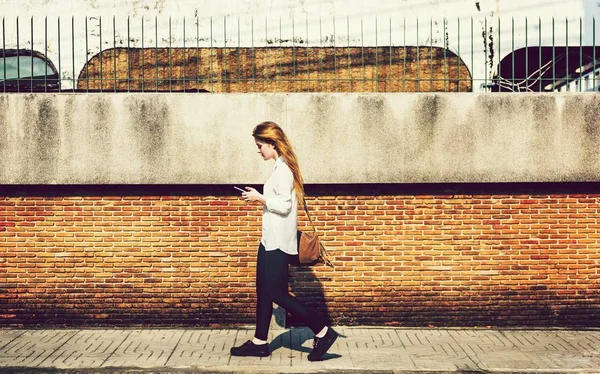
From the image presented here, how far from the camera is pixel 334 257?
25.8ft

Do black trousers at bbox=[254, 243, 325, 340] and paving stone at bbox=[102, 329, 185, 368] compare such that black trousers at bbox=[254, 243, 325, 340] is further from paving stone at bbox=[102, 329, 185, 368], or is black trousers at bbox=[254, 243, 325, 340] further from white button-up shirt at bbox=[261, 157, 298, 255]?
paving stone at bbox=[102, 329, 185, 368]

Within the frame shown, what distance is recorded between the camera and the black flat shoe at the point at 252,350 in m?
6.47

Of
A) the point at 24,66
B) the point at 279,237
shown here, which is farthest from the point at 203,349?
the point at 24,66

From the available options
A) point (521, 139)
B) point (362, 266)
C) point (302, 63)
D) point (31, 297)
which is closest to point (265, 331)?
point (362, 266)

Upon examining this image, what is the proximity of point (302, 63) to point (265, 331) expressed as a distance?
16.9 ft

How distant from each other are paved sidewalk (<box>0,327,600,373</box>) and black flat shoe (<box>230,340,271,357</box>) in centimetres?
6

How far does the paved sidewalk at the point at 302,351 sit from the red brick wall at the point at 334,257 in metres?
0.24

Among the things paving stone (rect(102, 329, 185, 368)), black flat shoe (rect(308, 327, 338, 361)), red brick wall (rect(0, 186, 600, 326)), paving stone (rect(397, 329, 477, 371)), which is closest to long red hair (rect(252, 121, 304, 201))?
black flat shoe (rect(308, 327, 338, 361))

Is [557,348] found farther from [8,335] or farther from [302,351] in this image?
[8,335]

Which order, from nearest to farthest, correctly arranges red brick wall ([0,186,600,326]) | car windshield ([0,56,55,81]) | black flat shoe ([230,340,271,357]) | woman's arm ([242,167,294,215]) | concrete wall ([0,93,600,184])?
1. woman's arm ([242,167,294,215])
2. black flat shoe ([230,340,271,357])
3. concrete wall ([0,93,600,184])
4. red brick wall ([0,186,600,326])
5. car windshield ([0,56,55,81])

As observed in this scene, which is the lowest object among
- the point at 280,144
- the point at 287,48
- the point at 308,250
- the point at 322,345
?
the point at 322,345

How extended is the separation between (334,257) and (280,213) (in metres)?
1.86

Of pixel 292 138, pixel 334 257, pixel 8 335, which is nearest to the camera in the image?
pixel 8 335

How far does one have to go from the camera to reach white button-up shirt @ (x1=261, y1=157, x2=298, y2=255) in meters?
6.17
